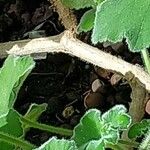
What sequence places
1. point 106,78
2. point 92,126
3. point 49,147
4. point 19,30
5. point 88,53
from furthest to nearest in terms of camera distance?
1. point 19,30
2. point 106,78
3. point 88,53
4. point 92,126
5. point 49,147

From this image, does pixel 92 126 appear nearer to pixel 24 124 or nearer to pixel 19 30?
pixel 24 124

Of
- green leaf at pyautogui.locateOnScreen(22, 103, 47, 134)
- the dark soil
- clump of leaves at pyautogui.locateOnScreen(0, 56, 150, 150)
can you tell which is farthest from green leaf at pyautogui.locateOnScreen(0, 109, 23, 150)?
the dark soil

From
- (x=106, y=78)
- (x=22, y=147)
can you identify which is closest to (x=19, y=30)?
(x=106, y=78)

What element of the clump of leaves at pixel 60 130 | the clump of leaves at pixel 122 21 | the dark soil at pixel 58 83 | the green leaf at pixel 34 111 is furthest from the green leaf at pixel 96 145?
the dark soil at pixel 58 83

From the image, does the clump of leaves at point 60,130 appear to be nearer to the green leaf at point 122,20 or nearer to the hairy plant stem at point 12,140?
the hairy plant stem at point 12,140

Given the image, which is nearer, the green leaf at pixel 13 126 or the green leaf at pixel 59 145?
the green leaf at pixel 59 145

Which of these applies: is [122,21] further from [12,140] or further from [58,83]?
[58,83]

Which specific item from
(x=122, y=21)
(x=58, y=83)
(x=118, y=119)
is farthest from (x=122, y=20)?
(x=58, y=83)
